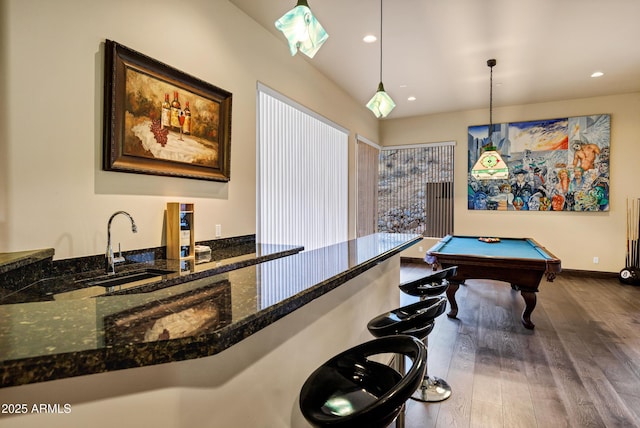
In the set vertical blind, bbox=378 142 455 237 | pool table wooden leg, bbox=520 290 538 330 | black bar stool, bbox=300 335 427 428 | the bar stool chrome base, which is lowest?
the bar stool chrome base

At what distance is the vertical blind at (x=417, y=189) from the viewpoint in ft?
23.9

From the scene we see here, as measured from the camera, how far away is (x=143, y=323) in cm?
75

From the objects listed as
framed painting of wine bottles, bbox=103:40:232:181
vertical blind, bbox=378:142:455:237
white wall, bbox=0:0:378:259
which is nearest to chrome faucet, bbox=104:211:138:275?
white wall, bbox=0:0:378:259

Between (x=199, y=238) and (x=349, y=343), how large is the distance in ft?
5.68

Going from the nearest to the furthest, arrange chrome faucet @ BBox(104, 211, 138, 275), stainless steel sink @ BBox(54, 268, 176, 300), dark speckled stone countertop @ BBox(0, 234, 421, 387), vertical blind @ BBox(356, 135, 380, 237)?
dark speckled stone countertop @ BBox(0, 234, 421, 387), stainless steel sink @ BBox(54, 268, 176, 300), chrome faucet @ BBox(104, 211, 138, 275), vertical blind @ BBox(356, 135, 380, 237)

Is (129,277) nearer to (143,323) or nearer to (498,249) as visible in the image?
(143,323)

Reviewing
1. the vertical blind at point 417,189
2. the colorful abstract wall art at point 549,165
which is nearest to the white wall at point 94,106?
the vertical blind at point 417,189

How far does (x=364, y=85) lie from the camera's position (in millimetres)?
5453

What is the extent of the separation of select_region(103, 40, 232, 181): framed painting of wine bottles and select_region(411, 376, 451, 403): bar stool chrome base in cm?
243

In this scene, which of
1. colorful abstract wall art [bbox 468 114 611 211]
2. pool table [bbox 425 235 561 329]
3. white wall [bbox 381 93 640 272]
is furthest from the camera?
colorful abstract wall art [bbox 468 114 611 211]

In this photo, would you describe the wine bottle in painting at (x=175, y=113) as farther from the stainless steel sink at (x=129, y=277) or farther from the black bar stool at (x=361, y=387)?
the black bar stool at (x=361, y=387)

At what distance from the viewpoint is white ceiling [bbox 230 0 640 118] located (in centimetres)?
330

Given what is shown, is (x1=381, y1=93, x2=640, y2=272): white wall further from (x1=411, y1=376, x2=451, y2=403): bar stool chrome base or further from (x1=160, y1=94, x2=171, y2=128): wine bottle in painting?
(x1=160, y1=94, x2=171, y2=128): wine bottle in painting

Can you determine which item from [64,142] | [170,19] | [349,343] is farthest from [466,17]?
[64,142]
